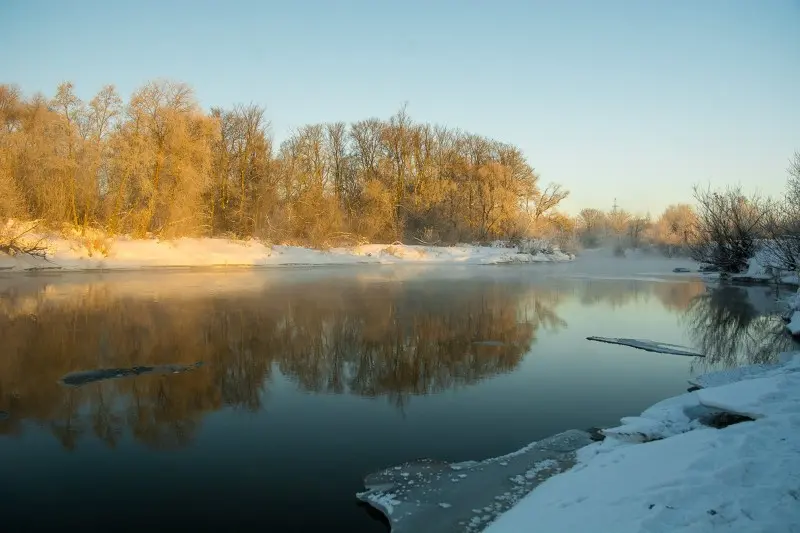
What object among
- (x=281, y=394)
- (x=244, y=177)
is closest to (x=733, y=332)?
(x=281, y=394)

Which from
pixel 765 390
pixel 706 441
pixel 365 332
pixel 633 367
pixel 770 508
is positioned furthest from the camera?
pixel 365 332

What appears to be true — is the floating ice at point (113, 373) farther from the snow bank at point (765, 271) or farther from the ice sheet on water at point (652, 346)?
the snow bank at point (765, 271)

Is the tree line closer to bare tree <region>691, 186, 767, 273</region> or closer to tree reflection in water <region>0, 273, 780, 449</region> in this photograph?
tree reflection in water <region>0, 273, 780, 449</region>

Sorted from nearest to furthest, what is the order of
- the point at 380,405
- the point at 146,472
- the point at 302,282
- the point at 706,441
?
the point at 706,441 < the point at 146,472 < the point at 380,405 < the point at 302,282

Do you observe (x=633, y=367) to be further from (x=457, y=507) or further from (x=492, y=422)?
(x=457, y=507)

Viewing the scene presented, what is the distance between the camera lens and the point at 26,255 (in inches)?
1099

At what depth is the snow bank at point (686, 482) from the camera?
10.5ft

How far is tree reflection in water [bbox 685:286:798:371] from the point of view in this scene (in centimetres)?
1050

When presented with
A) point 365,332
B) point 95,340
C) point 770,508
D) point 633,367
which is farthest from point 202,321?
point 770,508

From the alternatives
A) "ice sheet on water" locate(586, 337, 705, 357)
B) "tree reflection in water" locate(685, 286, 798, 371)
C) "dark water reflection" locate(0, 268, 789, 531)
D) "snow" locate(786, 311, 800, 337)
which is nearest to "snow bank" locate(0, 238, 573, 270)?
"dark water reflection" locate(0, 268, 789, 531)

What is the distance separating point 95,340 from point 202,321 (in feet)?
8.93

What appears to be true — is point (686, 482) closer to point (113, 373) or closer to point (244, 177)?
point (113, 373)

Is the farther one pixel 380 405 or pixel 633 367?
pixel 633 367

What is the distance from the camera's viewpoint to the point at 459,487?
4836 millimetres
